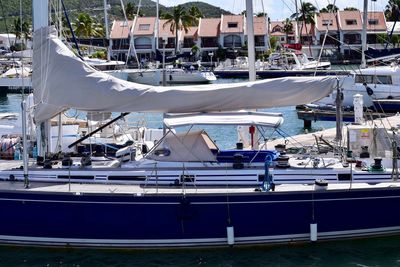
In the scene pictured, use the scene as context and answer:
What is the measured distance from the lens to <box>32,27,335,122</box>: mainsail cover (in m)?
16.2

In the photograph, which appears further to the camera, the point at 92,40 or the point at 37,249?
the point at 92,40

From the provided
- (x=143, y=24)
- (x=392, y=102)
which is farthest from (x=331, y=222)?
(x=143, y=24)

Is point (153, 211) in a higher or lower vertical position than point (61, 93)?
lower

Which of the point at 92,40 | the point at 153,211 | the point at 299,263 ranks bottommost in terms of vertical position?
the point at 299,263

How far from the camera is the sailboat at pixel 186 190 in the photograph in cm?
1539

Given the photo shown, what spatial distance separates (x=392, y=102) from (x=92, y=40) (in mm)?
68172

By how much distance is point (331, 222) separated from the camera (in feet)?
51.5

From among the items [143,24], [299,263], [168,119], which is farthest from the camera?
[143,24]

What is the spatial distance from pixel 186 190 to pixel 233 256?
1.82 metres

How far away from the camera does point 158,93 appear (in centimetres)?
1627

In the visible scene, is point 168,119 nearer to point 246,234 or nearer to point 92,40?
point 246,234

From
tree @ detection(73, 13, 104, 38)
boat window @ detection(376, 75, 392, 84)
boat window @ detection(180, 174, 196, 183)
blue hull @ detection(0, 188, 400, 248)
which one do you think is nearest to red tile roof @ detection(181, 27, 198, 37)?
tree @ detection(73, 13, 104, 38)

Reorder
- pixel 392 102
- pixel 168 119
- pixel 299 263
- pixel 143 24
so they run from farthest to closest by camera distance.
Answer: pixel 143 24 → pixel 392 102 → pixel 168 119 → pixel 299 263

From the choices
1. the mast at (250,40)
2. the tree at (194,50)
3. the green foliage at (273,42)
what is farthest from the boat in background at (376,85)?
the tree at (194,50)
